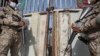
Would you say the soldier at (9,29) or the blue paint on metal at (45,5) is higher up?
the blue paint on metal at (45,5)

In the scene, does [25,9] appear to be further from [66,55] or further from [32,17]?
[66,55]

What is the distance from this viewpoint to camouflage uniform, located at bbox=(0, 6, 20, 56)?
4324mm

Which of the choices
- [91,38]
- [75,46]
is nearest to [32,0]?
[75,46]

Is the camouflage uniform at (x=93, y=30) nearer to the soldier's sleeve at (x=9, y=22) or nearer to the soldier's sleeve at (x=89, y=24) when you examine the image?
the soldier's sleeve at (x=89, y=24)

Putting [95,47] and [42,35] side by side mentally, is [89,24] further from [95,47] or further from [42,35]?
[42,35]

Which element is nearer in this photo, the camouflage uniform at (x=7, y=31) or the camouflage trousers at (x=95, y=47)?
the camouflage trousers at (x=95, y=47)

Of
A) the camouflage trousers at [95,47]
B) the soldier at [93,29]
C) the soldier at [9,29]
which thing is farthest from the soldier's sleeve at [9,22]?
the camouflage trousers at [95,47]

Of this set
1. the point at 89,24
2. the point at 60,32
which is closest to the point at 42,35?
the point at 60,32

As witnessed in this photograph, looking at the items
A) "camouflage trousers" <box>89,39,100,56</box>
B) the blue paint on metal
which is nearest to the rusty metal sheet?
the blue paint on metal

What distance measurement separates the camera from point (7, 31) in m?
4.35

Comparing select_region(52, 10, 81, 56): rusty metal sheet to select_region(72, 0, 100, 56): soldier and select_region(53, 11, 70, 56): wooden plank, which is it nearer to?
select_region(53, 11, 70, 56): wooden plank

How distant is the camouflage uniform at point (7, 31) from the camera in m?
4.32

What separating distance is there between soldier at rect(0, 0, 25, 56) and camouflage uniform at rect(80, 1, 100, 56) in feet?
2.98

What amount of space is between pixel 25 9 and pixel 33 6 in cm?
14
